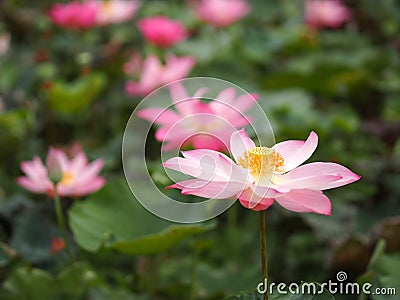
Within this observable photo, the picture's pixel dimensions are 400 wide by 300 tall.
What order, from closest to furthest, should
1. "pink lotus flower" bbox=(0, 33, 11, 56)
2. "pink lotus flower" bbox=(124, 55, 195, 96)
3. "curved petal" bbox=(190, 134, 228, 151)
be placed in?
"curved petal" bbox=(190, 134, 228, 151) < "pink lotus flower" bbox=(124, 55, 195, 96) < "pink lotus flower" bbox=(0, 33, 11, 56)

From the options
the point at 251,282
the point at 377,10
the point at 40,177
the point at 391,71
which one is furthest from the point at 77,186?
the point at 377,10

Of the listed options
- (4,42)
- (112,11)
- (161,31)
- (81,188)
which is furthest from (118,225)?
(4,42)

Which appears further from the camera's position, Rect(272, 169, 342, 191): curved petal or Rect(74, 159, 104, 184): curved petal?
Rect(74, 159, 104, 184): curved petal

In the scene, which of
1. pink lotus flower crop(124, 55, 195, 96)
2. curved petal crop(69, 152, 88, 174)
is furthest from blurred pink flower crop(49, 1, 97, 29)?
curved petal crop(69, 152, 88, 174)

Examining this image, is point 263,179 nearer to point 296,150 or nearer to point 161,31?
point 296,150

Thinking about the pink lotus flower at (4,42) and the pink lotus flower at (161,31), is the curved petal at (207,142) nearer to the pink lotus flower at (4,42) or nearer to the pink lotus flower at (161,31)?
the pink lotus flower at (161,31)

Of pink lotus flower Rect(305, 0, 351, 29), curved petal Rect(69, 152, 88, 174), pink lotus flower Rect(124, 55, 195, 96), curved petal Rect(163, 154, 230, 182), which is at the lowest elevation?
pink lotus flower Rect(305, 0, 351, 29)

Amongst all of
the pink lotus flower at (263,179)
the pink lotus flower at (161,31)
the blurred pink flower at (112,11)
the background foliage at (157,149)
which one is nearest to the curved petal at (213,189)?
the pink lotus flower at (263,179)

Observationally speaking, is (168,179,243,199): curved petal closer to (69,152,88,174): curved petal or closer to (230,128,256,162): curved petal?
(230,128,256,162): curved petal
